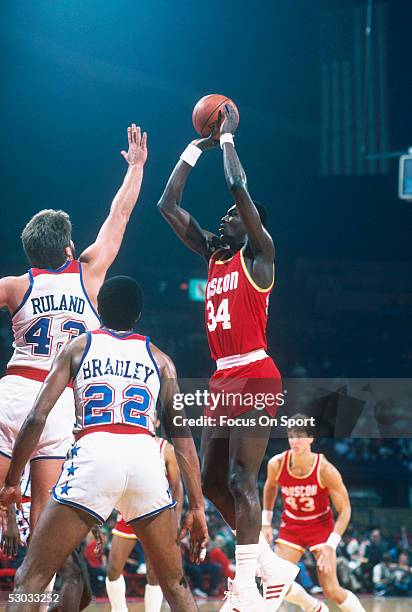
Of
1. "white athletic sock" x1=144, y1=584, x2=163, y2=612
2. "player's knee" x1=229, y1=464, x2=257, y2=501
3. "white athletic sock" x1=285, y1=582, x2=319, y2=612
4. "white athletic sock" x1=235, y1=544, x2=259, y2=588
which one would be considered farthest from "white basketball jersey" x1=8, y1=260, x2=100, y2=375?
"white athletic sock" x1=285, y1=582, x2=319, y2=612

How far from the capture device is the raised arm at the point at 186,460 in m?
4.07

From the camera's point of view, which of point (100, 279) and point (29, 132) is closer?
point (100, 279)

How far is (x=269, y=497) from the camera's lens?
28.9 ft

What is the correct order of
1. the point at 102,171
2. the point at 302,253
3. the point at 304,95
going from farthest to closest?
the point at 302,253
the point at 304,95
the point at 102,171

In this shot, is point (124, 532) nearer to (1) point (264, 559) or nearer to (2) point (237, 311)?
(1) point (264, 559)

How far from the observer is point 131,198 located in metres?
6.07

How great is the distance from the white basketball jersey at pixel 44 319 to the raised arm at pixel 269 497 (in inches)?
154

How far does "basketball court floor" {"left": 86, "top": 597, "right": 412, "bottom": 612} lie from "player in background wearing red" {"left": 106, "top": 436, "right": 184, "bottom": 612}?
1.88 meters

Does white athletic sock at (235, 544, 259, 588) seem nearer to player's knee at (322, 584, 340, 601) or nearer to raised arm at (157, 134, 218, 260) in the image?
raised arm at (157, 134, 218, 260)

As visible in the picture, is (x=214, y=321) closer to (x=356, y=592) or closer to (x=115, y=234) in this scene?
(x=115, y=234)

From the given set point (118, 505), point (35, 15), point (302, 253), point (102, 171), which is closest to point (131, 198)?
point (118, 505)

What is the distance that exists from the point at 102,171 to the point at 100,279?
13.2m

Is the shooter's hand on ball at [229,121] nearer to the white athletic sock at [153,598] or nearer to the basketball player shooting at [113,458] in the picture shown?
the basketball player shooting at [113,458]

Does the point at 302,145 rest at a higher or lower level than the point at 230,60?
lower
